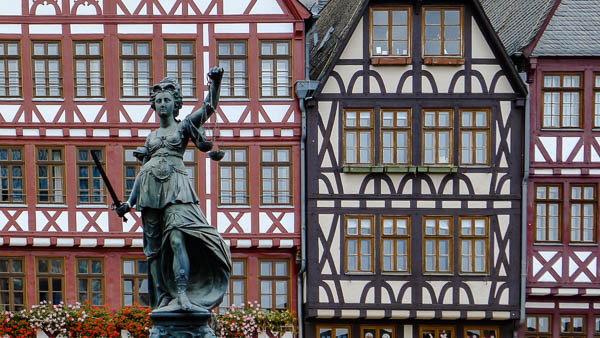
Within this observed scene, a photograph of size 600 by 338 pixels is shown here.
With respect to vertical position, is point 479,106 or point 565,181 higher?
point 479,106

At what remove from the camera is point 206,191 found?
53.2 ft

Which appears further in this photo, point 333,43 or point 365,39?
point 333,43

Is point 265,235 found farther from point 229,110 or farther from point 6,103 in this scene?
point 6,103

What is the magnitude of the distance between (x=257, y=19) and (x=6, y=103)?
6.11 m

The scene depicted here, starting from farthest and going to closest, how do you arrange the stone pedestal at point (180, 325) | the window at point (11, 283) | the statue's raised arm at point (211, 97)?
the window at point (11, 283) → the stone pedestal at point (180, 325) → the statue's raised arm at point (211, 97)

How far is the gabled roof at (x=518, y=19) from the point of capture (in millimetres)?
16500

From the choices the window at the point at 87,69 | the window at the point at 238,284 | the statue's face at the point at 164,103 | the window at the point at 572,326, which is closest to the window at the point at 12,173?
the window at the point at 87,69

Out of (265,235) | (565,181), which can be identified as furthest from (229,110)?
(565,181)

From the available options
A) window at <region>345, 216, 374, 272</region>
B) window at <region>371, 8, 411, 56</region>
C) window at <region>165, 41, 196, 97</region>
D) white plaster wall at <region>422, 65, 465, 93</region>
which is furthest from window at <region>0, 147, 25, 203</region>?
white plaster wall at <region>422, 65, 465, 93</region>

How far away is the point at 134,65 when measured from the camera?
16.1m

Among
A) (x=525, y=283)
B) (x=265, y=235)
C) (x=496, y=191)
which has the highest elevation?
(x=496, y=191)

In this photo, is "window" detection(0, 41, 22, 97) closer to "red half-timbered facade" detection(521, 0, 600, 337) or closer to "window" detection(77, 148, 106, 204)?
"window" detection(77, 148, 106, 204)

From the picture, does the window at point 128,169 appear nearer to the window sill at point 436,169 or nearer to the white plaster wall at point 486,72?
the window sill at point 436,169

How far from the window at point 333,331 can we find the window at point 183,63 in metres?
6.27
